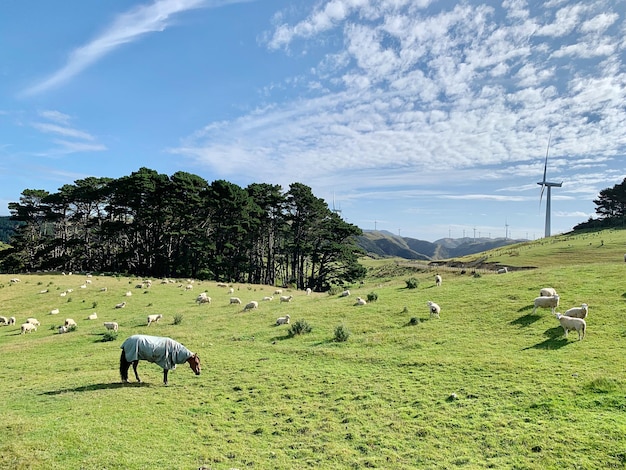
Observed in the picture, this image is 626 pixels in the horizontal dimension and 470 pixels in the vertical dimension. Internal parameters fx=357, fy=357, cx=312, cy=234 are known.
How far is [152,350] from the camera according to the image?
13797mm

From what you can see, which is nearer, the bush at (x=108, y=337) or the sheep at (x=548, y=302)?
the sheep at (x=548, y=302)

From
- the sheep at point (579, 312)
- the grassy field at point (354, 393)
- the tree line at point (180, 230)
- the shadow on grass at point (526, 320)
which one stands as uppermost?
the tree line at point (180, 230)

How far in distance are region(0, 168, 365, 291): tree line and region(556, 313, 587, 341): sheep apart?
47507 mm

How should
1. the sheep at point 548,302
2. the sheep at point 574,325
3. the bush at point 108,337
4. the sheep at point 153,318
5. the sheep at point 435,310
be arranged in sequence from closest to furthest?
the sheep at point 574,325
the sheep at point 548,302
the sheep at point 435,310
the bush at point 108,337
the sheep at point 153,318

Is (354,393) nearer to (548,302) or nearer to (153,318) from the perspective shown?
(548,302)

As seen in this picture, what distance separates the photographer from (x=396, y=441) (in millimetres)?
9273

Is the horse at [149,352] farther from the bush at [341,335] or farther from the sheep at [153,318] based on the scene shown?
the sheep at [153,318]

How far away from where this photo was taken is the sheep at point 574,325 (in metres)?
15.4

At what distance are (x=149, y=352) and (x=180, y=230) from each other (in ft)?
158

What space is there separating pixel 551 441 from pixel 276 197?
58338mm

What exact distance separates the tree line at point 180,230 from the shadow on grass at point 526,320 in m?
44.8

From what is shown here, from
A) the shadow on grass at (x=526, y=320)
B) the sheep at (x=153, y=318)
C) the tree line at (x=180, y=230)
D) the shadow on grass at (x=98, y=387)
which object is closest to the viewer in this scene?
the shadow on grass at (x=98, y=387)

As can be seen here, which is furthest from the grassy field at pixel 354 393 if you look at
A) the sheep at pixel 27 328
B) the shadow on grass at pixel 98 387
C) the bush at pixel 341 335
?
the sheep at pixel 27 328

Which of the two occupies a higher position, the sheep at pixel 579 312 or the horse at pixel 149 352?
the sheep at pixel 579 312
